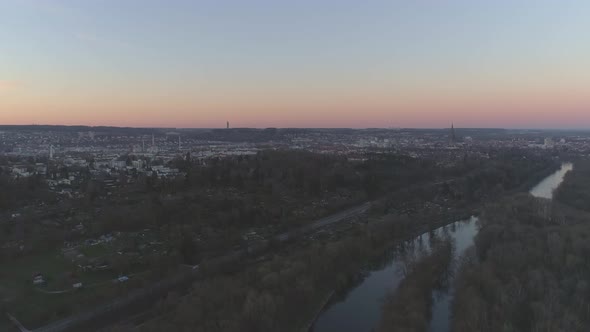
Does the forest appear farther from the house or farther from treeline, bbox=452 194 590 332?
the house

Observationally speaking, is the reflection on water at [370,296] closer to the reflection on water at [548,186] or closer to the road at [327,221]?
the road at [327,221]

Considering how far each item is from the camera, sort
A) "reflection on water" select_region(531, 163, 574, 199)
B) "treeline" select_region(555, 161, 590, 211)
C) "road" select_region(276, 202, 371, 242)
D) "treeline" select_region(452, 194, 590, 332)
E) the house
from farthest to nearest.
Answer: "reflection on water" select_region(531, 163, 574, 199)
"treeline" select_region(555, 161, 590, 211)
"road" select_region(276, 202, 371, 242)
the house
"treeline" select_region(452, 194, 590, 332)

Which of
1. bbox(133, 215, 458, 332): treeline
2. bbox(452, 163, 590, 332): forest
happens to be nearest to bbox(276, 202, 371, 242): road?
bbox(133, 215, 458, 332): treeline

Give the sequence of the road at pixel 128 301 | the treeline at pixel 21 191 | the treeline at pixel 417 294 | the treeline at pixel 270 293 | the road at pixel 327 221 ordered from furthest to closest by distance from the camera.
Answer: the treeline at pixel 21 191 < the road at pixel 327 221 < the road at pixel 128 301 < the treeline at pixel 270 293 < the treeline at pixel 417 294

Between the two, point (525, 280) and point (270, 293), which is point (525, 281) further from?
point (270, 293)

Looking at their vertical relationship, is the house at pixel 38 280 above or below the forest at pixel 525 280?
below

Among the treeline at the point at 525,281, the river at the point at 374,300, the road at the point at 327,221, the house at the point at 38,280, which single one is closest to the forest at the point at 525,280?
the treeline at the point at 525,281
